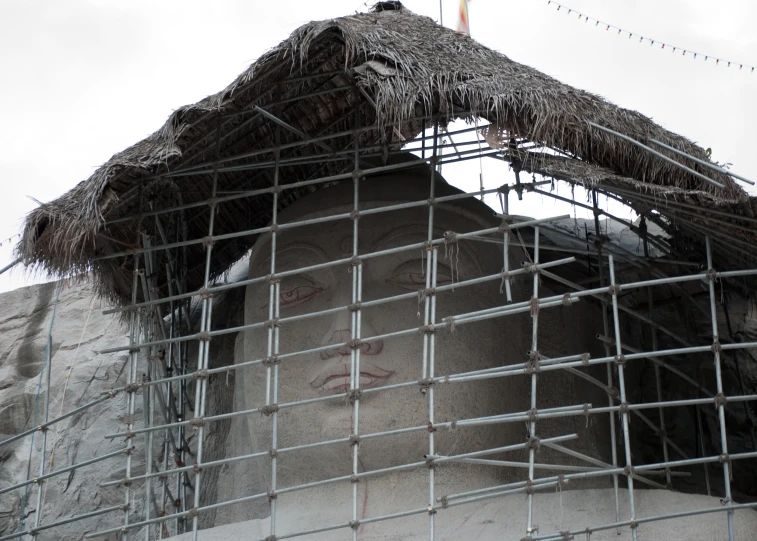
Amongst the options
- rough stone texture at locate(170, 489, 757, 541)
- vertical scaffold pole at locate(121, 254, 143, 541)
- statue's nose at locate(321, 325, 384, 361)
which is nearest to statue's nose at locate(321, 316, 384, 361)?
statue's nose at locate(321, 325, 384, 361)

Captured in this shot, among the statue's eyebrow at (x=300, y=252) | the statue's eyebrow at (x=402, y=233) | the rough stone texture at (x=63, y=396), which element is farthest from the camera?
the rough stone texture at (x=63, y=396)

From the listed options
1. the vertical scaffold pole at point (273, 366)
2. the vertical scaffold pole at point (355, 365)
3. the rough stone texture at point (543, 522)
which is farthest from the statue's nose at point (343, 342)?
the rough stone texture at point (543, 522)

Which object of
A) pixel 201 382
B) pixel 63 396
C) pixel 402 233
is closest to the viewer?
pixel 201 382

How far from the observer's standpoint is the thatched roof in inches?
284

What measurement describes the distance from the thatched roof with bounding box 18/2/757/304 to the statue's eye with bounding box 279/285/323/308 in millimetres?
778

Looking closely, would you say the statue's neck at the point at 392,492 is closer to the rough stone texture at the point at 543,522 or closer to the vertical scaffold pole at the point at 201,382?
the rough stone texture at the point at 543,522

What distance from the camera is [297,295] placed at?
8.34 meters

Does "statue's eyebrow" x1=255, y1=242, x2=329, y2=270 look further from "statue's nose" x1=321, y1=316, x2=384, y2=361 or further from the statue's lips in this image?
the statue's lips

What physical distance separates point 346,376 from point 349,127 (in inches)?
66.3

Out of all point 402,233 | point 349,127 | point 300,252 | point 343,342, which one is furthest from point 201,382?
point 349,127

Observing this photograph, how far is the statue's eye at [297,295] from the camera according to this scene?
8336 mm

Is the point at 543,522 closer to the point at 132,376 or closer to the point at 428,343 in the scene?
the point at 428,343

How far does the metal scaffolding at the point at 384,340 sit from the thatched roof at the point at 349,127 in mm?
97

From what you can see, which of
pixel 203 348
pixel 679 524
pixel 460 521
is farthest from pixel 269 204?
pixel 679 524
